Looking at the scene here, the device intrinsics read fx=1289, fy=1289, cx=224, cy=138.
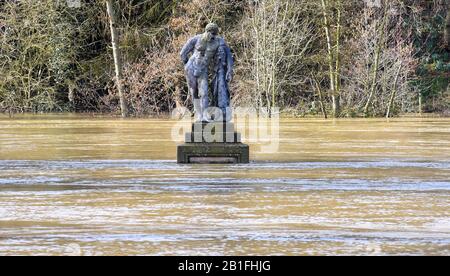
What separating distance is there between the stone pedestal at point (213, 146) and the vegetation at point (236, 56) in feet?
64.6

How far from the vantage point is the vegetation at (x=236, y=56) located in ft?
127

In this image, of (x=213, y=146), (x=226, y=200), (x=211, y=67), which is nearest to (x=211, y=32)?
(x=211, y=67)

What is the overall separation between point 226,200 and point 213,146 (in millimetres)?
5758

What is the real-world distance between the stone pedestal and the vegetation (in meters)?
19.7

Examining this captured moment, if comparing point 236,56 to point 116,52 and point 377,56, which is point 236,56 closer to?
point 116,52

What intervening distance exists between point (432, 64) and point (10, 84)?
1393cm

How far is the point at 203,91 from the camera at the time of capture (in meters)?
19.2

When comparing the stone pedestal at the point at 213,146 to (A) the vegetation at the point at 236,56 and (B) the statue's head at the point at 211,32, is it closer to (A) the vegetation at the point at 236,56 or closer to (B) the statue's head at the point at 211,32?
(B) the statue's head at the point at 211,32

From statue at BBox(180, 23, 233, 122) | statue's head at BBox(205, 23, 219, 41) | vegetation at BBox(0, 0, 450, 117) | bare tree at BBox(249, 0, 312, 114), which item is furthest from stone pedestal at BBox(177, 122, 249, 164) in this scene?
vegetation at BBox(0, 0, 450, 117)

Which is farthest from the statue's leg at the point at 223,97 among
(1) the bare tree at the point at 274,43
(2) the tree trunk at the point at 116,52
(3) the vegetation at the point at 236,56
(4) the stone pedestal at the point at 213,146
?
(2) the tree trunk at the point at 116,52

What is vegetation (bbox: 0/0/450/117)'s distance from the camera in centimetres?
3881
